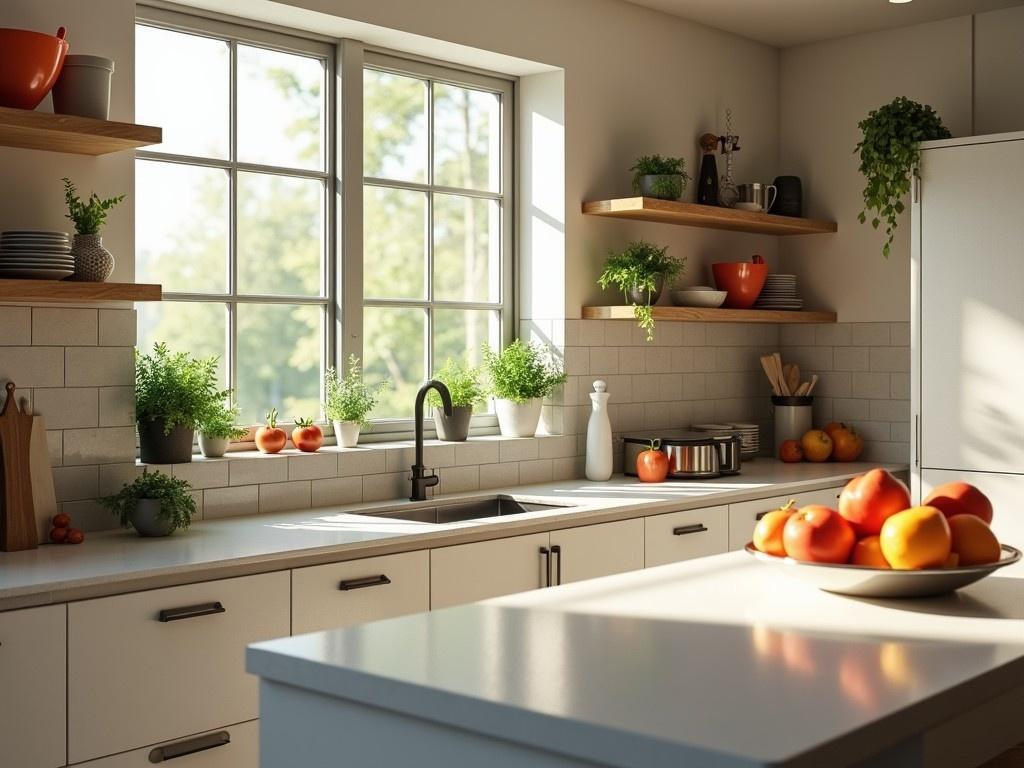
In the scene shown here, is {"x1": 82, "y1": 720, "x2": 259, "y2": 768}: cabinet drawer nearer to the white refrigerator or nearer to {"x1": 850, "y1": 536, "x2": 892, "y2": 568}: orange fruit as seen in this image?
{"x1": 850, "y1": 536, "x2": 892, "y2": 568}: orange fruit

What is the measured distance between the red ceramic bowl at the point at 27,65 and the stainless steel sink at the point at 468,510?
1.60 meters

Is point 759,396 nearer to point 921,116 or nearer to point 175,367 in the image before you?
point 921,116

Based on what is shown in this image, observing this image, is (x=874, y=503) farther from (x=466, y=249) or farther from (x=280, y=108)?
(x=466, y=249)

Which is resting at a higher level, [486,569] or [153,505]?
[153,505]

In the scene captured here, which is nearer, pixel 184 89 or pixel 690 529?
pixel 184 89

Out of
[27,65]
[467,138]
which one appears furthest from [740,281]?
[27,65]

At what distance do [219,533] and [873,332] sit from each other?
3.28m

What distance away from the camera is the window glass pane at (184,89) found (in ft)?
11.9

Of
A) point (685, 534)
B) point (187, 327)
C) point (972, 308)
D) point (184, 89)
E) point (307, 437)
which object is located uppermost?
point (184, 89)

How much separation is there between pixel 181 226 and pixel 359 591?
4.43 ft

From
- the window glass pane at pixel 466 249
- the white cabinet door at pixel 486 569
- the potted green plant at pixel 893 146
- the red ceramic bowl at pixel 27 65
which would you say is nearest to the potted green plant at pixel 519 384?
the window glass pane at pixel 466 249

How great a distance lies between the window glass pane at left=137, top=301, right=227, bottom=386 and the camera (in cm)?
362

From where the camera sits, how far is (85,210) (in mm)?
3072

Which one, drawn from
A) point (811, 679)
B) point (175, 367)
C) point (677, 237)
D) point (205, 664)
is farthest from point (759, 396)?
point (811, 679)
